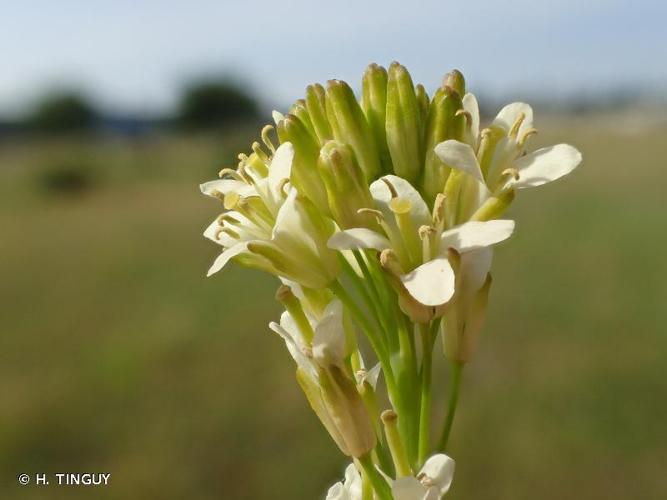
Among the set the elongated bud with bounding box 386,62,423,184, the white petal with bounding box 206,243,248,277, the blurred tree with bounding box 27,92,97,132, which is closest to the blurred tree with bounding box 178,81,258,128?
the blurred tree with bounding box 27,92,97,132

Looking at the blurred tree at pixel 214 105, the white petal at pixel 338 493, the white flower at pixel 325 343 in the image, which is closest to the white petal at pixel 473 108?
the white flower at pixel 325 343

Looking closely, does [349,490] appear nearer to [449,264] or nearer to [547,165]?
[449,264]

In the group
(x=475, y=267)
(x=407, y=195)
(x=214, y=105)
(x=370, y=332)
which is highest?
(x=407, y=195)

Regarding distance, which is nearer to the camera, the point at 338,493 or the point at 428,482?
the point at 428,482

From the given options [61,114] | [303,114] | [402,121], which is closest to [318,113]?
[303,114]

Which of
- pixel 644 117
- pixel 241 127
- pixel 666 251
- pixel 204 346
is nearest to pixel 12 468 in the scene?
pixel 204 346

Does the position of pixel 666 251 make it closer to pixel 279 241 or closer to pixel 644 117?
pixel 279 241

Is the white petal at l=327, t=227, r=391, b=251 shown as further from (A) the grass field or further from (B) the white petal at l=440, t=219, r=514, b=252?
(A) the grass field
